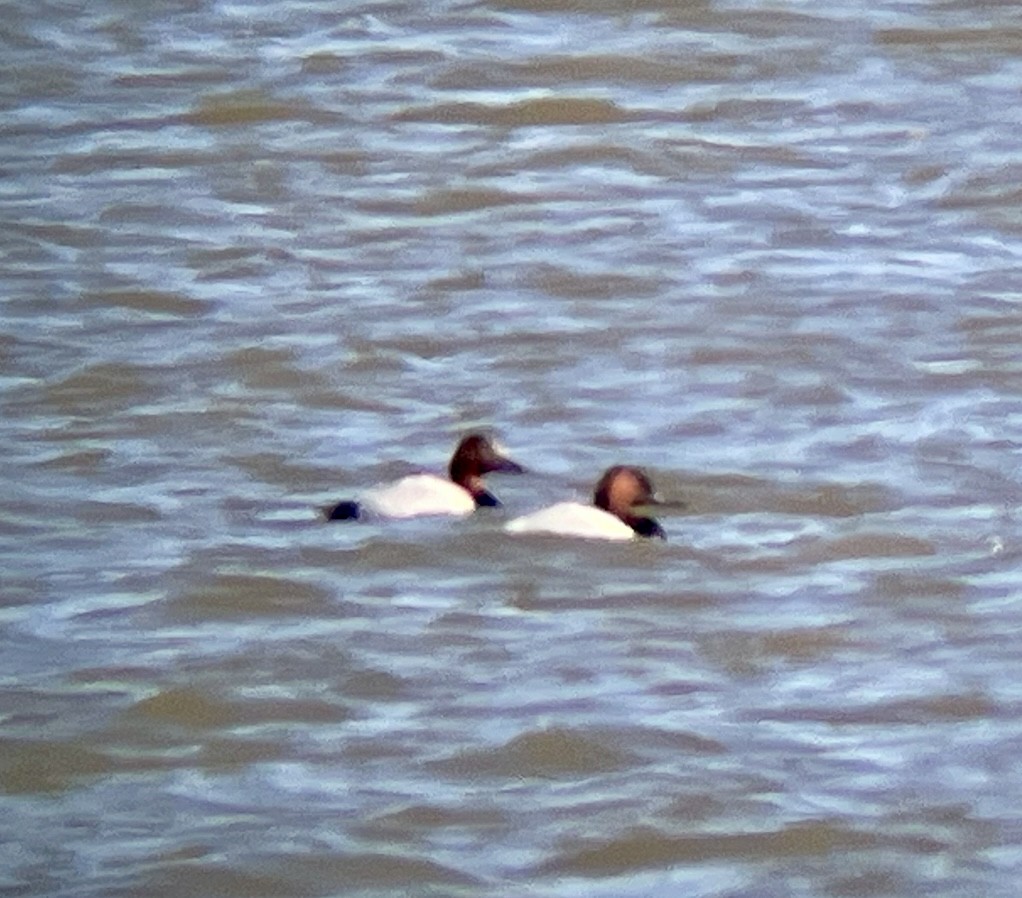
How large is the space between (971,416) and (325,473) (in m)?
1.55

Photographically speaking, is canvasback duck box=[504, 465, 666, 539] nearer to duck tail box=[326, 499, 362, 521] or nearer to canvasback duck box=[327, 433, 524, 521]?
canvasback duck box=[327, 433, 524, 521]

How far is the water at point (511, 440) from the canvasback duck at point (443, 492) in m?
0.07

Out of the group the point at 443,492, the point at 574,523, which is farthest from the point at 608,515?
the point at 443,492

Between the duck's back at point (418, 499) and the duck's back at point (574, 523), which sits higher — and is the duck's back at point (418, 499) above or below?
above

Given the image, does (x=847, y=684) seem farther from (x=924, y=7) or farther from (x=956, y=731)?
(x=924, y=7)

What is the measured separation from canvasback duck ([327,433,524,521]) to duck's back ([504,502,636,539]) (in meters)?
0.13

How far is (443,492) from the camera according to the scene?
25.5 ft

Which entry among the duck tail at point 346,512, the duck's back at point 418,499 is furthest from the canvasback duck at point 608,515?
→ the duck tail at point 346,512

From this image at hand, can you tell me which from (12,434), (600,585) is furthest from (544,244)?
(600,585)

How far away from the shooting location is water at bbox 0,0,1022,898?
20.3ft

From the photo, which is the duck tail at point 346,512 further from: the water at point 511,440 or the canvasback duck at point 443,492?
the water at point 511,440

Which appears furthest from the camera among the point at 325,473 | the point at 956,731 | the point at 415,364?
the point at 415,364

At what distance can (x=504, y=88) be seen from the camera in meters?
12.0

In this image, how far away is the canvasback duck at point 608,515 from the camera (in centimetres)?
752
